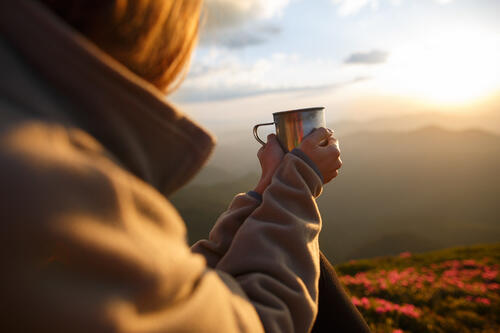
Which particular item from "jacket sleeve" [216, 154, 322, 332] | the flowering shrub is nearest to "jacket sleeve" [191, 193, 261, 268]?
"jacket sleeve" [216, 154, 322, 332]

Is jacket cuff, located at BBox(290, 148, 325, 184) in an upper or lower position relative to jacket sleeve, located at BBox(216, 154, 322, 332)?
upper

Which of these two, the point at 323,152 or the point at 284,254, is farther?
the point at 323,152

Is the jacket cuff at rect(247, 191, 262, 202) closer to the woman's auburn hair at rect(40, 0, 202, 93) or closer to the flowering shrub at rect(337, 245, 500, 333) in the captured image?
the woman's auburn hair at rect(40, 0, 202, 93)

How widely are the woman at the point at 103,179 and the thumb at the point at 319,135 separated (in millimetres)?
604

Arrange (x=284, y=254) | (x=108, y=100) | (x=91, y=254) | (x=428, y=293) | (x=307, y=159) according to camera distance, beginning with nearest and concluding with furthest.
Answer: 1. (x=91, y=254)
2. (x=108, y=100)
3. (x=284, y=254)
4. (x=307, y=159)
5. (x=428, y=293)

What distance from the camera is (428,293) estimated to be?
394 centimetres

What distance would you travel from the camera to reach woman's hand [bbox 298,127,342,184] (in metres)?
1.28

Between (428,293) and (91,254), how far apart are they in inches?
167

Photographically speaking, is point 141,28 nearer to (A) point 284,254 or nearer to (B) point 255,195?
(A) point 284,254

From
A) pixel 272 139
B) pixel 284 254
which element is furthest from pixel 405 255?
pixel 284 254

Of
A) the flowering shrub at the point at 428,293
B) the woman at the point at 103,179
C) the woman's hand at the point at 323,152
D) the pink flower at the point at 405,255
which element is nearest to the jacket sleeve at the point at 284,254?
the woman at the point at 103,179

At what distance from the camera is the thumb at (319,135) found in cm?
133

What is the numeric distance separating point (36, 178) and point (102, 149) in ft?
0.44

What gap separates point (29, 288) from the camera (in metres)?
0.52
